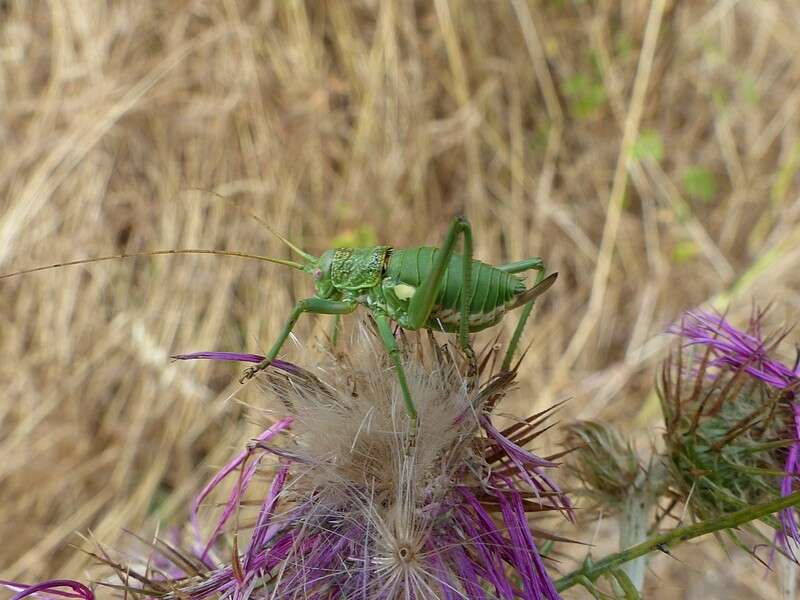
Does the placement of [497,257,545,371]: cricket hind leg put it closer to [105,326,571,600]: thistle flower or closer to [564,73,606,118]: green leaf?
[105,326,571,600]: thistle flower

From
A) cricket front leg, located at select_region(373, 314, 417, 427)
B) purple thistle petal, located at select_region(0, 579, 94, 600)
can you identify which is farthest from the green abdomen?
purple thistle petal, located at select_region(0, 579, 94, 600)

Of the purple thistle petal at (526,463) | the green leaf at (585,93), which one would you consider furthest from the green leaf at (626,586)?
the green leaf at (585,93)

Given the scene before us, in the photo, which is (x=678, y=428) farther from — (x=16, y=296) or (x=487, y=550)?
(x=16, y=296)

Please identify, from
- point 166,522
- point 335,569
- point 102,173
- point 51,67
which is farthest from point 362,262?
point 51,67

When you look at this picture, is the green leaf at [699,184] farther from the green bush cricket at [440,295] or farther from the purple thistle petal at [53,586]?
the purple thistle petal at [53,586]

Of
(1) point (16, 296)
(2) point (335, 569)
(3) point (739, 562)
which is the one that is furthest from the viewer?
(1) point (16, 296)

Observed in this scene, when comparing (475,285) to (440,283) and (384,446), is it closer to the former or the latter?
(440,283)
